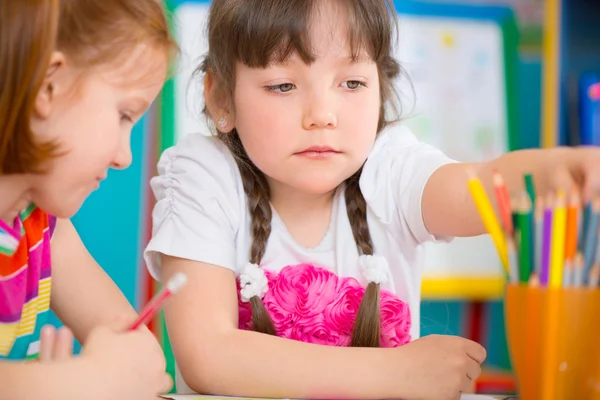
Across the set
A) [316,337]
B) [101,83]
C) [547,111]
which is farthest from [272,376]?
[547,111]

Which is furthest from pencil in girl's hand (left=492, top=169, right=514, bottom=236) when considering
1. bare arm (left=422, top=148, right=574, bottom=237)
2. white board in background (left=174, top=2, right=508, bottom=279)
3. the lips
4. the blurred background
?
white board in background (left=174, top=2, right=508, bottom=279)

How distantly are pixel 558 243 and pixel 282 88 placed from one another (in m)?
0.46

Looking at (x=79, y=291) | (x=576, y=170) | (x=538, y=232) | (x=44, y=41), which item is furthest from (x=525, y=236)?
(x=79, y=291)

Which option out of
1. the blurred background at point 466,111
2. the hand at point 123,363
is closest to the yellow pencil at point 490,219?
the hand at point 123,363

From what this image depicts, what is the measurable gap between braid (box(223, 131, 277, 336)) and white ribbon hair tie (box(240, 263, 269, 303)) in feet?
0.09

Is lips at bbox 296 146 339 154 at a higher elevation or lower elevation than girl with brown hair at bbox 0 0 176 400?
higher

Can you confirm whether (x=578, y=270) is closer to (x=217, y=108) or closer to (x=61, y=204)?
(x=61, y=204)

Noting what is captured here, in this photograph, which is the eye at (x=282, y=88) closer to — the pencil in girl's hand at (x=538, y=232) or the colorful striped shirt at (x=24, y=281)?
the colorful striped shirt at (x=24, y=281)

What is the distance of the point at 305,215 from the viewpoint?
0.98m

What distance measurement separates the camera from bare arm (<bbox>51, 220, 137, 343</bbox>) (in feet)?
2.63

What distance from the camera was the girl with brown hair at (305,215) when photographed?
0.73 metres

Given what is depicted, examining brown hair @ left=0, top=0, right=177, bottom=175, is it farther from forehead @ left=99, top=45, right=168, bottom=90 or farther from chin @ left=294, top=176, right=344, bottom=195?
chin @ left=294, top=176, right=344, bottom=195

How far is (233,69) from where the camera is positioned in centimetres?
91

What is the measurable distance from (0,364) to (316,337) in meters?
0.43
